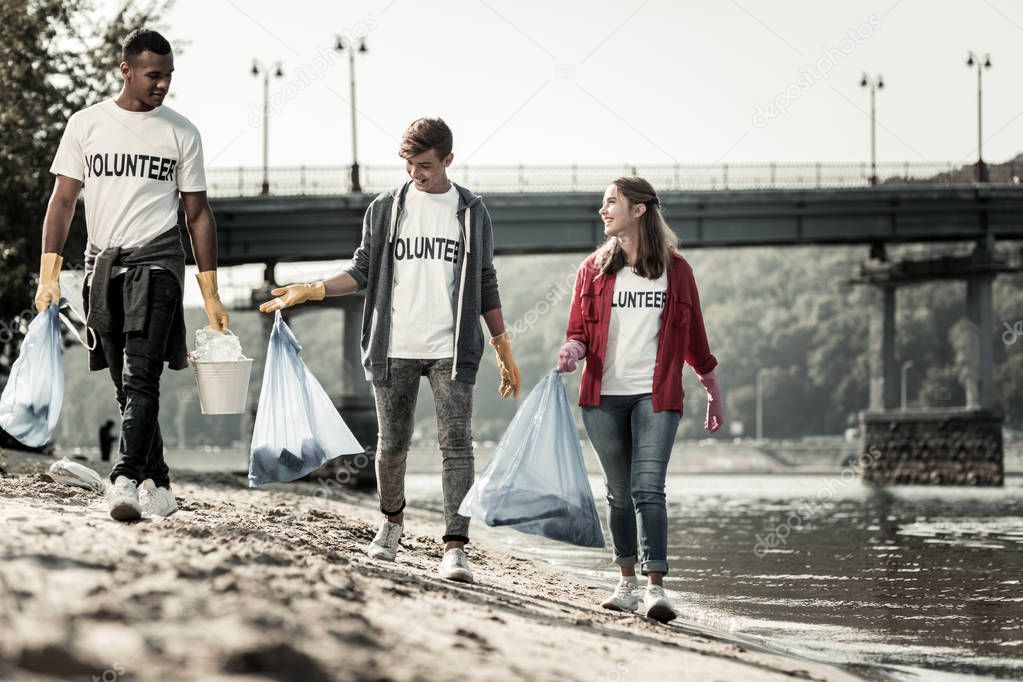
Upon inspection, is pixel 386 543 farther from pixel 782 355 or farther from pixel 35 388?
pixel 782 355

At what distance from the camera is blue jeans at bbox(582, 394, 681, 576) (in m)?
6.12

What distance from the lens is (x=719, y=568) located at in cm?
1110

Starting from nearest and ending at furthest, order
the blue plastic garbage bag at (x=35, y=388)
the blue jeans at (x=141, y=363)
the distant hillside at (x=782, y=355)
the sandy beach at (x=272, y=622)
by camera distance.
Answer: the sandy beach at (x=272, y=622)
the blue jeans at (x=141, y=363)
the blue plastic garbage bag at (x=35, y=388)
the distant hillside at (x=782, y=355)

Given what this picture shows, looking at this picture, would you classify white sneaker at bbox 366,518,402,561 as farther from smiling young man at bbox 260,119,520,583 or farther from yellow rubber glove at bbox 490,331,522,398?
yellow rubber glove at bbox 490,331,522,398

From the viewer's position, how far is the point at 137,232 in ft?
20.9

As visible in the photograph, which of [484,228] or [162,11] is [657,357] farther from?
[162,11]

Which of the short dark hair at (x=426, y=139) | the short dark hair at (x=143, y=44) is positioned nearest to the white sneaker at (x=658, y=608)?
the short dark hair at (x=426, y=139)

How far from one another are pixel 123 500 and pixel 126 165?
61.3 inches

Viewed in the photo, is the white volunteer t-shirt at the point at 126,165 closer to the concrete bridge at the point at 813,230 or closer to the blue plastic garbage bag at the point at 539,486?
the blue plastic garbage bag at the point at 539,486

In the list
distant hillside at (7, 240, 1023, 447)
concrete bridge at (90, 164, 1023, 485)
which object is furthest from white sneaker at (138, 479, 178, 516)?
distant hillside at (7, 240, 1023, 447)

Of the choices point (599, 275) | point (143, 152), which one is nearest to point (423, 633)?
point (599, 275)

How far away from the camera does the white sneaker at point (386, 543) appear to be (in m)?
6.56

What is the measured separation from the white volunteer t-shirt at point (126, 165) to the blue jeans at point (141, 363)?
0.79 ft

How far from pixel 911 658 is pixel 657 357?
1.70m
